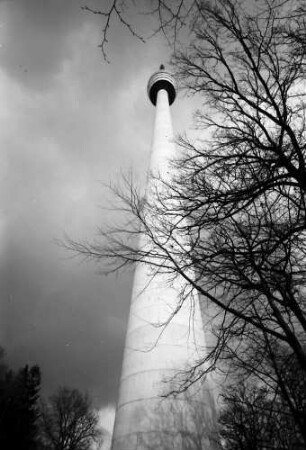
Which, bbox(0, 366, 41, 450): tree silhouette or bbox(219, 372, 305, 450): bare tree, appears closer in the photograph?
bbox(219, 372, 305, 450): bare tree

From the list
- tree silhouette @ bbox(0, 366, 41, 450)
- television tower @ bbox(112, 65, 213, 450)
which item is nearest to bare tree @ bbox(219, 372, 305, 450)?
television tower @ bbox(112, 65, 213, 450)

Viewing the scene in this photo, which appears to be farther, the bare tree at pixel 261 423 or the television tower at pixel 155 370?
the bare tree at pixel 261 423

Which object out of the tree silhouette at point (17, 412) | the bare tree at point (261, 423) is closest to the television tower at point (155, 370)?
the bare tree at point (261, 423)

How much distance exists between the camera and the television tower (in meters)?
6.84

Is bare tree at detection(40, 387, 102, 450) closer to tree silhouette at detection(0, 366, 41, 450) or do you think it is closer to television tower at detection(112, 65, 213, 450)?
tree silhouette at detection(0, 366, 41, 450)

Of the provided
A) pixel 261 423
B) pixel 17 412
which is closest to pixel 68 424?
pixel 17 412

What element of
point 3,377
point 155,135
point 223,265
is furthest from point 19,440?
point 223,265

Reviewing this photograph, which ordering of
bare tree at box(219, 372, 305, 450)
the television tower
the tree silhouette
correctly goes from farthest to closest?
the tree silhouette → bare tree at box(219, 372, 305, 450) → the television tower

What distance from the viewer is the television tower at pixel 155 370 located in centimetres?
684

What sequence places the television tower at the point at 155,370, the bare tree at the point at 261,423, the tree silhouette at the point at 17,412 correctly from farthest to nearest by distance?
the tree silhouette at the point at 17,412 → the bare tree at the point at 261,423 → the television tower at the point at 155,370

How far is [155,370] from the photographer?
7926 mm

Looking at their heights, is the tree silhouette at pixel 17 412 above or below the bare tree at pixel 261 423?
above

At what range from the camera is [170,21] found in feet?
10.6

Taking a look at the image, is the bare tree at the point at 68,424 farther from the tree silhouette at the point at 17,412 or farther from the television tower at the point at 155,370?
the television tower at the point at 155,370
